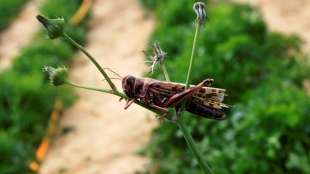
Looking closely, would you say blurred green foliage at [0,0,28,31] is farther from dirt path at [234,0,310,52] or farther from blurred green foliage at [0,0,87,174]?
dirt path at [234,0,310,52]

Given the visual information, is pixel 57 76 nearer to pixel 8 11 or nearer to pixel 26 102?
pixel 26 102

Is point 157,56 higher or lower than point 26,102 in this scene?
lower

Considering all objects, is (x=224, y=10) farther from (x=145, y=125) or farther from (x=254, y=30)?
(x=145, y=125)

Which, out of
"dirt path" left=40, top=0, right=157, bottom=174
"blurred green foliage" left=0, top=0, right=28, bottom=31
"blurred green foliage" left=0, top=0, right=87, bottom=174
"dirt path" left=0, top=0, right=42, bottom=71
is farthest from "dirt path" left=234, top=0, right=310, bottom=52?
"blurred green foliage" left=0, top=0, right=28, bottom=31

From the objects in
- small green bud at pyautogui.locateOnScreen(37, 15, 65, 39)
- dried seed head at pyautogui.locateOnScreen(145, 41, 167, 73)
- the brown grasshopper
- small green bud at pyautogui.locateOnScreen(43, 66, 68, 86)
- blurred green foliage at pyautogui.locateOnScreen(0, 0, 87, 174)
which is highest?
blurred green foliage at pyautogui.locateOnScreen(0, 0, 87, 174)

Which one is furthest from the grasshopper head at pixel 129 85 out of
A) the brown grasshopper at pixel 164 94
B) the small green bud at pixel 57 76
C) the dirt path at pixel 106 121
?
the dirt path at pixel 106 121

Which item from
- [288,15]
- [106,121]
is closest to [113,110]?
[106,121]
